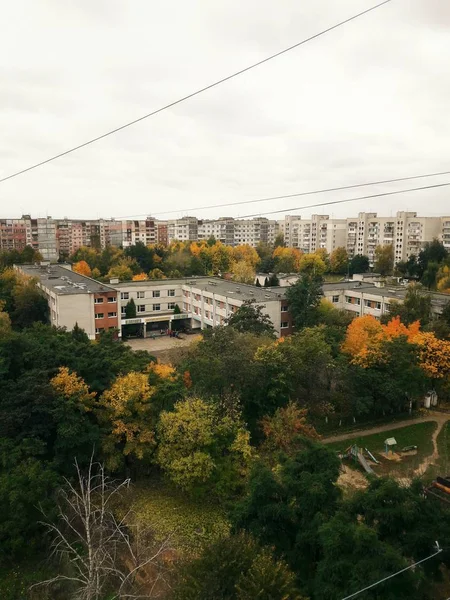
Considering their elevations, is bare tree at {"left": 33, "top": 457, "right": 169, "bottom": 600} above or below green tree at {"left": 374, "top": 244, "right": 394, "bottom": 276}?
below

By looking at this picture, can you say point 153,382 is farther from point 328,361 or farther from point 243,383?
point 328,361

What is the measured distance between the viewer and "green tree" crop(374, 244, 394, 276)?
4744cm

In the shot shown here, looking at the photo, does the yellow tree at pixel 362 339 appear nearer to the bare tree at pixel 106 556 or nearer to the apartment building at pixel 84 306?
the bare tree at pixel 106 556

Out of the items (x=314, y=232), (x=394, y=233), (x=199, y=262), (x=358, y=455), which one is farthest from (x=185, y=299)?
(x=314, y=232)

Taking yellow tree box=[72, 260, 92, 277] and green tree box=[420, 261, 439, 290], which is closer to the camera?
green tree box=[420, 261, 439, 290]

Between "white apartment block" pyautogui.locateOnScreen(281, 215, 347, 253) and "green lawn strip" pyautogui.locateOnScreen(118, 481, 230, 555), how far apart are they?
50294 millimetres

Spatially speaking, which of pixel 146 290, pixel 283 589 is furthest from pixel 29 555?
pixel 146 290

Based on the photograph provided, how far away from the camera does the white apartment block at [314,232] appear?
5772cm

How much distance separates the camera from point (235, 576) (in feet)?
17.9

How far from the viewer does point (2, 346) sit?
11.4m

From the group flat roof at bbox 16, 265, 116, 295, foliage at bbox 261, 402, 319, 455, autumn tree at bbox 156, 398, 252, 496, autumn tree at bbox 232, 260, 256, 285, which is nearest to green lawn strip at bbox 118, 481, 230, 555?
autumn tree at bbox 156, 398, 252, 496

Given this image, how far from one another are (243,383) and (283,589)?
22.7ft

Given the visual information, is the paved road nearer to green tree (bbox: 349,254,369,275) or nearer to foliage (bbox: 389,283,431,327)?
foliage (bbox: 389,283,431,327)

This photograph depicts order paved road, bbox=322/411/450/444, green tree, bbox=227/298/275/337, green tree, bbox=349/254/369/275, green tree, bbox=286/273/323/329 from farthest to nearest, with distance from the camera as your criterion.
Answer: green tree, bbox=349/254/369/275 < green tree, bbox=286/273/323/329 < green tree, bbox=227/298/275/337 < paved road, bbox=322/411/450/444
